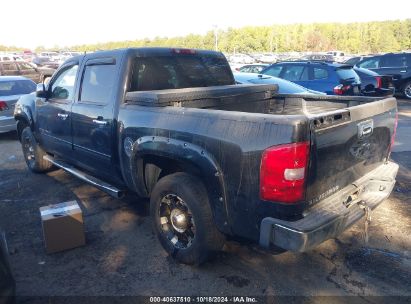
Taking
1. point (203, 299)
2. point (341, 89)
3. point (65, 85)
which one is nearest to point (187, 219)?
point (203, 299)

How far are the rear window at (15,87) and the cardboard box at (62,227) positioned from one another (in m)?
6.42

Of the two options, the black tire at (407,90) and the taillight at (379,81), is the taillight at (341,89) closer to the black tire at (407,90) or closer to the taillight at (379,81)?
the taillight at (379,81)

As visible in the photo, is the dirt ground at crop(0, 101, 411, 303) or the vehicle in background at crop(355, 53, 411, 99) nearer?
the dirt ground at crop(0, 101, 411, 303)

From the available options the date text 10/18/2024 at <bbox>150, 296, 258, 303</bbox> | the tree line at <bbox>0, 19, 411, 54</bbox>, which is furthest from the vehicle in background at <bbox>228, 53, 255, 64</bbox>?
the date text 10/18/2024 at <bbox>150, 296, 258, 303</bbox>

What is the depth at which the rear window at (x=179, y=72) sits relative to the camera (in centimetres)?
397

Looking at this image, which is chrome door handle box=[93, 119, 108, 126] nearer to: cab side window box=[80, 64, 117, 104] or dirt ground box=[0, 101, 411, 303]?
cab side window box=[80, 64, 117, 104]

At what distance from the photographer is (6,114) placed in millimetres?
8594

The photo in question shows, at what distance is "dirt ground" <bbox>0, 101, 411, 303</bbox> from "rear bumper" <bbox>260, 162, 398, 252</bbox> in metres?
0.59

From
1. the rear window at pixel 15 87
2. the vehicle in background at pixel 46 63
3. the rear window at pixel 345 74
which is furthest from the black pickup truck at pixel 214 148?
the vehicle in background at pixel 46 63

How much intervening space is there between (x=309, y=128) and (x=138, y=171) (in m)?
1.83

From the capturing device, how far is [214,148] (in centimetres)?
282

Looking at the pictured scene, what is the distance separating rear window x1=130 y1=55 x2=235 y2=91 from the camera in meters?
3.97

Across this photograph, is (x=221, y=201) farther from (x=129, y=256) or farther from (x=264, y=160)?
(x=129, y=256)

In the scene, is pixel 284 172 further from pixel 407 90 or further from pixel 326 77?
pixel 407 90
